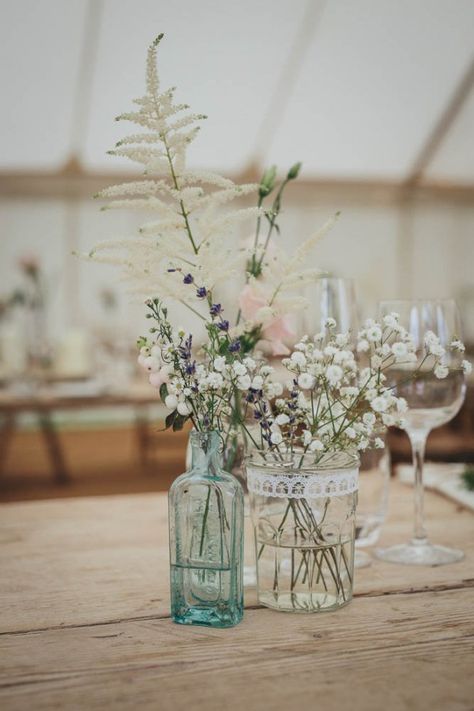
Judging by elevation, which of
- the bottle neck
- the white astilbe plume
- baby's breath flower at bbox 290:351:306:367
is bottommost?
the bottle neck

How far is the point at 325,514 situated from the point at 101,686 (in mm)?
303

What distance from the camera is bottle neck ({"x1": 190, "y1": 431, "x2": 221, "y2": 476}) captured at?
2.83 feet

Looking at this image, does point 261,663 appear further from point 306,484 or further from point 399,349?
point 399,349

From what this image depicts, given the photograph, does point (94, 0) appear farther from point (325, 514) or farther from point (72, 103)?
point (325, 514)

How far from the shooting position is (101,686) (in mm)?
732

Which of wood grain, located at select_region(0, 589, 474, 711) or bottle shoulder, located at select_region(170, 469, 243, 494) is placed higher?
bottle shoulder, located at select_region(170, 469, 243, 494)

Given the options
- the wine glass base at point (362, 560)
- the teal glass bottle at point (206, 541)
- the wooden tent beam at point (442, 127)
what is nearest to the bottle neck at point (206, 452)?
the teal glass bottle at point (206, 541)

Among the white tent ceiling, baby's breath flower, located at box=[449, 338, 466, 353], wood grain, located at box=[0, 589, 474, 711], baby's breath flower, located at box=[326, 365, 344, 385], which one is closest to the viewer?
wood grain, located at box=[0, 589, 474, 711]

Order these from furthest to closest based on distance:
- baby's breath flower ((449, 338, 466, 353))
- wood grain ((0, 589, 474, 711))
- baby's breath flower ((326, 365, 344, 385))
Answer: baby's breath flower ((449, 338, 466, 353)) < baby's breath flower ((326, 365, 344, 385)) < wood grain ((0, 589, 474, 711))

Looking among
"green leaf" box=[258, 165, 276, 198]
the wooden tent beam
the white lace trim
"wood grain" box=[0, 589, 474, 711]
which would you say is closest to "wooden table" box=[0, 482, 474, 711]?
"wood grain" box=[0, 589, 474, 711]

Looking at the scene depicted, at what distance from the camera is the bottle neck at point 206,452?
0.86 metres

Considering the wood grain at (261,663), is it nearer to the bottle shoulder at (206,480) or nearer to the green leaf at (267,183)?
the bottle shoulder at (206,480)

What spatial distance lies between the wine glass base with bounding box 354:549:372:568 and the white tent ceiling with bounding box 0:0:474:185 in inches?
208

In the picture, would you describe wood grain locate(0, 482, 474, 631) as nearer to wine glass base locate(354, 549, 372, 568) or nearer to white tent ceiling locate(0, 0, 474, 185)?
wine glass base locate(354, 549, 372, 568)
